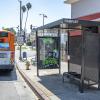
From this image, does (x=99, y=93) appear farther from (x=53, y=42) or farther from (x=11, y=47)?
(x=11, y=47)

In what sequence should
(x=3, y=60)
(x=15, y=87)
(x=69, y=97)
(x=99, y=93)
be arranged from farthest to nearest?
(x=3, y=60)
(x=15, y=87)
(x=99, y=93)
(x=69, y=97)

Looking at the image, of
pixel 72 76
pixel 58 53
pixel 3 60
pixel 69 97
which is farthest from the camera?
pixel 3 60

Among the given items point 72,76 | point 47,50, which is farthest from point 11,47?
point 72,76

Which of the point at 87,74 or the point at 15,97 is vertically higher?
the point at 87,74

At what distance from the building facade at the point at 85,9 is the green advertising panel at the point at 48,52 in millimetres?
2206

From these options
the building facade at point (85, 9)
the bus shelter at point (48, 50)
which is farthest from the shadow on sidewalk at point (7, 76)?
the building facade at point (85, 9)

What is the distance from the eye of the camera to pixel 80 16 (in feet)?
63.3

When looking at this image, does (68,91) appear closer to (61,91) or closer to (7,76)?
(61,91)

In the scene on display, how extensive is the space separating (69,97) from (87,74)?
1570 millimetres

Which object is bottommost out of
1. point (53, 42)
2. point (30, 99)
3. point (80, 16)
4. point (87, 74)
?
point (30, 99)

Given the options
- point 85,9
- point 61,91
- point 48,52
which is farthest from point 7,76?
point 61,91

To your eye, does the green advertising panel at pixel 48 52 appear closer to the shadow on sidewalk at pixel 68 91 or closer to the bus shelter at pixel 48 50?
the bus shelter at pixel 48 50

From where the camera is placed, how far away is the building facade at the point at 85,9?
1670 centimetres

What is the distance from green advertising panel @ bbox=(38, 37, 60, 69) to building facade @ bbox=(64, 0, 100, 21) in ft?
7.24
